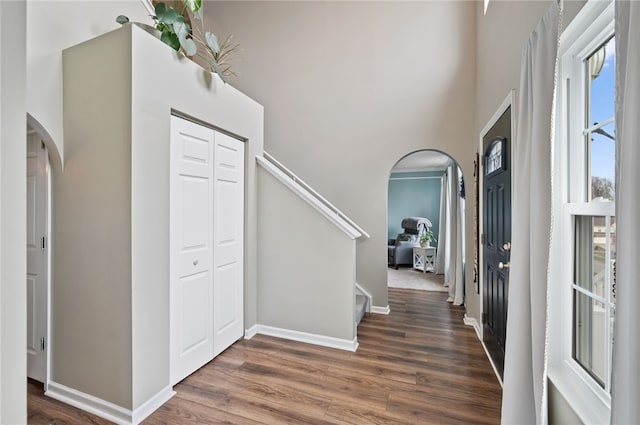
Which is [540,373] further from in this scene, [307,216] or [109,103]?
[109,103]

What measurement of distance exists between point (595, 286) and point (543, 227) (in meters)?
0.33

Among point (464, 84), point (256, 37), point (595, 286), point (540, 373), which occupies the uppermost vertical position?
point (256, 37)

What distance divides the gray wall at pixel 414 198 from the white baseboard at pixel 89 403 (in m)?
7.22

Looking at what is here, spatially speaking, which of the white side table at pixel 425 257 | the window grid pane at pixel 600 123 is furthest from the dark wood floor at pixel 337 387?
the white side table at pixel 425 257

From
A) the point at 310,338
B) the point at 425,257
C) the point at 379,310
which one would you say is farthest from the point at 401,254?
the point at 310,338

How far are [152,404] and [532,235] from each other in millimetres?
2418

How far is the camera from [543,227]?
1.32 m

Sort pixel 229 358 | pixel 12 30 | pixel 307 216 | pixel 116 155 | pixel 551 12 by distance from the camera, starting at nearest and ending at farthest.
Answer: pixel 12 30
pixel 551 12
pixel 116 155
pixel 229 358
pixel 307 216

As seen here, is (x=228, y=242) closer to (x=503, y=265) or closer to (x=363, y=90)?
(x=503, y=265)

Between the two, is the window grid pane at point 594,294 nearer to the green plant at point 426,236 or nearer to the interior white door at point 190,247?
the interior white door at point 190,247

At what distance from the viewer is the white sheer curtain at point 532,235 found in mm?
1292

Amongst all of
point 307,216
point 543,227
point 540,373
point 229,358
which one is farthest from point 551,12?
point 229,358

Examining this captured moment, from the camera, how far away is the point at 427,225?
729 centimetres

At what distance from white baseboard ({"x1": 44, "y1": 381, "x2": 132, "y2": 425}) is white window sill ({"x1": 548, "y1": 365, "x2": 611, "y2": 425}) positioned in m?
Result: 2.32
